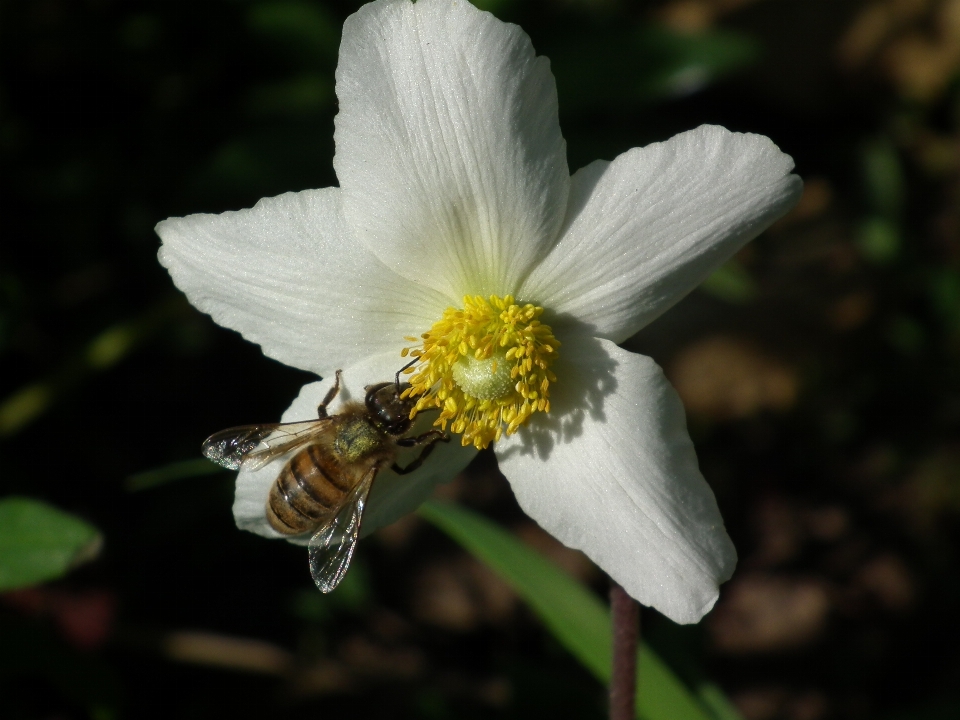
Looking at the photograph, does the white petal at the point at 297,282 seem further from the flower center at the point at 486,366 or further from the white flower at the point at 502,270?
the flower center at the point at 486,366

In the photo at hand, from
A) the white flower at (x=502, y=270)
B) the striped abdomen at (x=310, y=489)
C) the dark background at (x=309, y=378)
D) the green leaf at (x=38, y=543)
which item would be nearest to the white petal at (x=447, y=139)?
the white flower at (x=502, y=270)

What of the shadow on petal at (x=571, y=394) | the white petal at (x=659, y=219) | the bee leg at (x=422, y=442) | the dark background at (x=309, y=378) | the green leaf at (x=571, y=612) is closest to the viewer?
the white petal at (x=659, y=219)

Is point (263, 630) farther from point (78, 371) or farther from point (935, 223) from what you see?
point (935, 223)

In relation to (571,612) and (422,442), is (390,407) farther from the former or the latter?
(571,612)

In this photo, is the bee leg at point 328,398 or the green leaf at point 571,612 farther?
the green leaf at point 571,612

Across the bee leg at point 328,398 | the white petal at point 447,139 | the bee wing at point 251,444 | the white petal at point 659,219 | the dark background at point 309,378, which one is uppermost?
the white petal at point 447,139

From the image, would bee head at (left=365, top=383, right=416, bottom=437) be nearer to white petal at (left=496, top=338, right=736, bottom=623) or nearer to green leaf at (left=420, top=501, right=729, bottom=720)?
white petal at (left=496, top=338, right=736, bottom=623)
